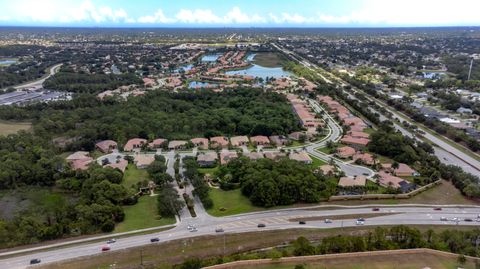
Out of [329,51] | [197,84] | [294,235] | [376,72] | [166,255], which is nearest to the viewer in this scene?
[166,255]

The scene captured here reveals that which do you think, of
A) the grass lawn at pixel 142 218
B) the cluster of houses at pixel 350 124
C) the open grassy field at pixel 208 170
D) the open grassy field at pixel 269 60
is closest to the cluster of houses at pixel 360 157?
the cluster of houses at pixel 350 124

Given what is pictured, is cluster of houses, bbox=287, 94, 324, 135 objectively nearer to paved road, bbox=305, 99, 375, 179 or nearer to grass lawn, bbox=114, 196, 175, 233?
paved road, bbox=305, 99, 375, 179

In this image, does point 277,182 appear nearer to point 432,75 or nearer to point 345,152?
point 345,152

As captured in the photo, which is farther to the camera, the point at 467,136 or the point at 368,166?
the point at 467,136

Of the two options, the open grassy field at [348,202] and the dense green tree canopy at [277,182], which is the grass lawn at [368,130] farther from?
the dense green tree canopy at [277,182]

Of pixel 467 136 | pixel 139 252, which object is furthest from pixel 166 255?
pixel 467 136

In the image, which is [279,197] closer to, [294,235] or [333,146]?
[294,235]
